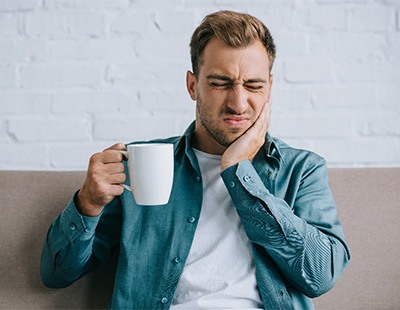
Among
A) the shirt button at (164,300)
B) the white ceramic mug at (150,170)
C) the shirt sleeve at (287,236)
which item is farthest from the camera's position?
the shirt button at (164,300)

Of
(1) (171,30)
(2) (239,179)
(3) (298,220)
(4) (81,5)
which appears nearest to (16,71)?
(4) (81,5)

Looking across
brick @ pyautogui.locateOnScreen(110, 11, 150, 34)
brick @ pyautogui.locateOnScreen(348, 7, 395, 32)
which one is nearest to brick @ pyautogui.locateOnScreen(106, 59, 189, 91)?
brick @ pyautogui.locateOnScreen(110, 11, 150, 34)

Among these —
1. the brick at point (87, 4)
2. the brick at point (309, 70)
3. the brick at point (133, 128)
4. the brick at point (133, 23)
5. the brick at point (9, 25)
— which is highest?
the brick at point (87, 4)

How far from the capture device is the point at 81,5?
188cm

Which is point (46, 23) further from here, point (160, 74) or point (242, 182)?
point (242, 182)

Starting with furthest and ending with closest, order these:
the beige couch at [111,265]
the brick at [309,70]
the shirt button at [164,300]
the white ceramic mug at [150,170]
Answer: the brick at [309,70], the beige couch at [111,265], the shirt button at [164,300], the white ceramic mug at [150,170]

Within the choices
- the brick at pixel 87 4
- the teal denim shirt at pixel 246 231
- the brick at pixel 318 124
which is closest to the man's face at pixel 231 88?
the teal denim shirt at pixel 246 231

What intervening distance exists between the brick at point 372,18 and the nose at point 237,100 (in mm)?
595

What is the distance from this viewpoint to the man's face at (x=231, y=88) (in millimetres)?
1454

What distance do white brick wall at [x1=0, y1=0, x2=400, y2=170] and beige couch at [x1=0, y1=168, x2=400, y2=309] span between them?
10.1 inches

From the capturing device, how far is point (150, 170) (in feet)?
3.99

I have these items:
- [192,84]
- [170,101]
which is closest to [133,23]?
[170,101]

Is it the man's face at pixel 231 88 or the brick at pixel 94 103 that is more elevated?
the man's face at pixel 231 88

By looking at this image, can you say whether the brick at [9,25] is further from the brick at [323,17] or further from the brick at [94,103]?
the brick at [323,17]
